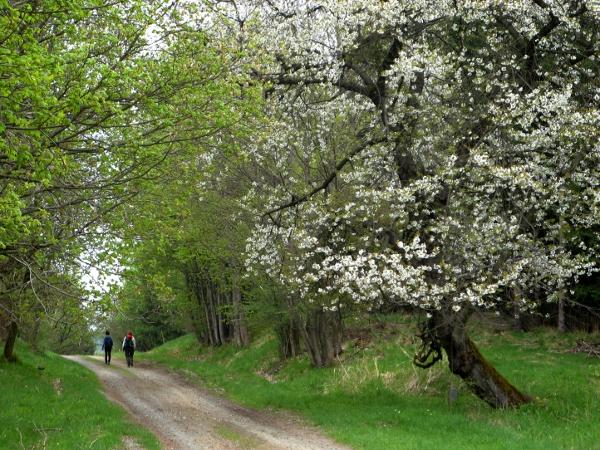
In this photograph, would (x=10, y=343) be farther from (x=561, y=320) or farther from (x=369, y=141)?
(x=561, y=320)

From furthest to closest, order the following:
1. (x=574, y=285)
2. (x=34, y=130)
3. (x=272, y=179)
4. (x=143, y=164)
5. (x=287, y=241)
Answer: (x=574, y=285) < (x=272, y=179) < (x=287, y=241) < (x=143, y=164) < (x=34, y=130)

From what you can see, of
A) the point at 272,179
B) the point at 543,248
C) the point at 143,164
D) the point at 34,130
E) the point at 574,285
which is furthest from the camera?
the point at 574,285

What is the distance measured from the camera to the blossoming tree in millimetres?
12992

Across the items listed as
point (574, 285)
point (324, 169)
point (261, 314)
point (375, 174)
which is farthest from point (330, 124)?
point (574, 285)

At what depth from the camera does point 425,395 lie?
55.1 feet

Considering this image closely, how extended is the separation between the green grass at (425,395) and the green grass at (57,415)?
450 centimetres

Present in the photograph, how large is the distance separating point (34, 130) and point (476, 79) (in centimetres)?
986

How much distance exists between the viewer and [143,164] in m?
12.0

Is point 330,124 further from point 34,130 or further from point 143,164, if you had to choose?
point 34,130

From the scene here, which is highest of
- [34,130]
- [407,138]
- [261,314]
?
[407,138]

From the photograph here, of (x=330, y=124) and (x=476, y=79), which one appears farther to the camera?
(x=330, y=124)

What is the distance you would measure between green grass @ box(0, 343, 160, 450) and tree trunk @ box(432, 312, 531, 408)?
7132 millimetres

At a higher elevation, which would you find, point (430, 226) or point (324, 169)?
point (324, 169)

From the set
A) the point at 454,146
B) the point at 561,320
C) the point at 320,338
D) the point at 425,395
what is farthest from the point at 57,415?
the point at 561,320
